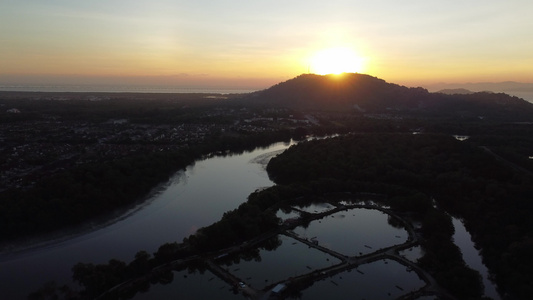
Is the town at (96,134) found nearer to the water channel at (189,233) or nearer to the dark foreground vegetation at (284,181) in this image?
the dark foreground vegetation at (284,181)

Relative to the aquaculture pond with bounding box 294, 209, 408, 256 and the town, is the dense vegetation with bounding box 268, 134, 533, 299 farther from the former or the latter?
the town

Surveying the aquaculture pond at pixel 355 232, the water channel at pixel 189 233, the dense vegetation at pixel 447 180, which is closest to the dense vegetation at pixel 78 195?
the water channel at pixel 189 233

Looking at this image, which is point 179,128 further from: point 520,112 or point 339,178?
point 520,112

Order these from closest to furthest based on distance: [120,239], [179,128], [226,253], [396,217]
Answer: [226,253] → [120,239] → [396,217] → [179,128]

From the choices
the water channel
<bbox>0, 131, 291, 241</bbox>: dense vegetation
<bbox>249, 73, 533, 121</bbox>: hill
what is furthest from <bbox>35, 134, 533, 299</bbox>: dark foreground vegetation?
<bbox>249, 73, 533, 121</bbox>: hill

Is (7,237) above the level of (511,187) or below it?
below

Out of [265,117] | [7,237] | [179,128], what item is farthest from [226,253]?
[265,117]
